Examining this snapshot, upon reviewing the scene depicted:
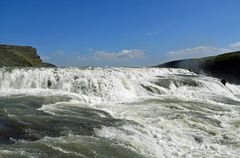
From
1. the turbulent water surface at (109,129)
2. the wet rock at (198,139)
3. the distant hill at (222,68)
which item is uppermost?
the distant hill at (222,68)

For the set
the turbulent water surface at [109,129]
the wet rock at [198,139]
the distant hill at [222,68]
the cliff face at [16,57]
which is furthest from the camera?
the cliff face at [16,57]

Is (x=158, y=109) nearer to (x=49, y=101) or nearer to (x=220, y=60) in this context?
(x=49, y=101)

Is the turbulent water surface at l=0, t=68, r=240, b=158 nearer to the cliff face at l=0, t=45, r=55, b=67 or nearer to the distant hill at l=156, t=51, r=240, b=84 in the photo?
the cliff face at l=0, t=45, r=55, b=67

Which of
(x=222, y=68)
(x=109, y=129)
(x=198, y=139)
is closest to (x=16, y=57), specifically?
(x=222, y=68)

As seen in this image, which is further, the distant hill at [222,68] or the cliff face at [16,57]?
the cliff face at [16,57]

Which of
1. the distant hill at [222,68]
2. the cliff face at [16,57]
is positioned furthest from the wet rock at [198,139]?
the cliff face at [16,57]

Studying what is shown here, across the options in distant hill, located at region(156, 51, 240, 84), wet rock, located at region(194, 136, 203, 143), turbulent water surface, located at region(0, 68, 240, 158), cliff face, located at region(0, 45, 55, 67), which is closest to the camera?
turbulent water surface, located at region(0, 68, 240, 158)

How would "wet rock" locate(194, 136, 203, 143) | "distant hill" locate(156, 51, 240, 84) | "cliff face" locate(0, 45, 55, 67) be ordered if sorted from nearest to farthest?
"wet rock" locate(194, 136, 203, 143)
"distant hill" locate(156, 51, 240, 84)
"cliff face" locate(0, 45, 55, 67)

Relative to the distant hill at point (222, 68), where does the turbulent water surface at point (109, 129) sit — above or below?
below

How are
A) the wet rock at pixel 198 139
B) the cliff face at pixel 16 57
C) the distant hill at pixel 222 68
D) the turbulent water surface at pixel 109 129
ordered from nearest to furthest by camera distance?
the turbulent water surface at pixel 109 129
the wet rock at pixel 198 139
the distant hill at pixel 222 68
the cliff face at pixel 16 57

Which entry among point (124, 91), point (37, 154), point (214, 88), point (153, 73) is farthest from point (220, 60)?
point (37, 154)

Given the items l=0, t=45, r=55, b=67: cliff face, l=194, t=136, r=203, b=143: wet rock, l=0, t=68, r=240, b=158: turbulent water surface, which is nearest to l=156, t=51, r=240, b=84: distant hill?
l=0, t=45, r=55, b=67: cliff face

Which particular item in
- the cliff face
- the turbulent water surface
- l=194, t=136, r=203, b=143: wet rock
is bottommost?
l=194, t=136, r=203, b=143: wet rock

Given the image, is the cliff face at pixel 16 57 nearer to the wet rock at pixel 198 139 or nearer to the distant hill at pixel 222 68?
the distant hill at pixel 222 68
